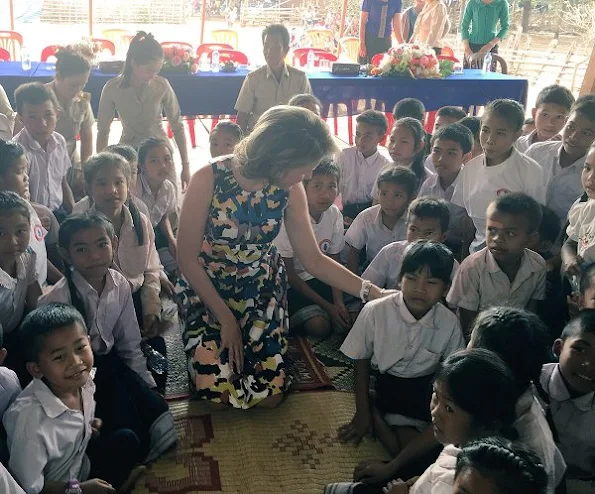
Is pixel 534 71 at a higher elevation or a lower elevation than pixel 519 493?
higher

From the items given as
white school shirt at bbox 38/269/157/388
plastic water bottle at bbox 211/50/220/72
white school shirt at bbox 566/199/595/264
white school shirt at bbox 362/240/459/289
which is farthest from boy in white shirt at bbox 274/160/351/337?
plastic water bottle at bbox 211/50/220/72

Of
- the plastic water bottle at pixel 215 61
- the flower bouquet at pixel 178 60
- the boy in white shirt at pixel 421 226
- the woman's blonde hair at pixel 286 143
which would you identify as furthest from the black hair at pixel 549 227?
the plastic water bottle at pixel 215 61

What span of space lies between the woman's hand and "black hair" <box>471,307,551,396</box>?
82cm

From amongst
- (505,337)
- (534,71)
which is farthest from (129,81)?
(534,71)

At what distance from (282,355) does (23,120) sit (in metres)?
1.79

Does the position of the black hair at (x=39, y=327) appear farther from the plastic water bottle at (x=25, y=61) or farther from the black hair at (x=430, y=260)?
the plastic water bottle at (x=25, y=61)

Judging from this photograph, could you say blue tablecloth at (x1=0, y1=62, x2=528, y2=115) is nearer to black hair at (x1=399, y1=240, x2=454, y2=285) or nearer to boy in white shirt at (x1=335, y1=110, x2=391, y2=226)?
boy in white shirt at (x1=335, y1=110, x2=391, y2=226)

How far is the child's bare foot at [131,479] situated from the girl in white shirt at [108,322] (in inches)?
2.9

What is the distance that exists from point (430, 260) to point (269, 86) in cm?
276

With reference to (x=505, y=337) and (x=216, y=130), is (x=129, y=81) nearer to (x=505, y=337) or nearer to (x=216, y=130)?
(x=216, y=130)

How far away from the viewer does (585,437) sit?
5.56 feet

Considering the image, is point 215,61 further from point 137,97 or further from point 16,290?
point 16,290

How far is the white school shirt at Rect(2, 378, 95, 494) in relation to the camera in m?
1.43

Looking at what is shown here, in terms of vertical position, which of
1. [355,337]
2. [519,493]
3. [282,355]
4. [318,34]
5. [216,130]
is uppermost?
[318,34]
